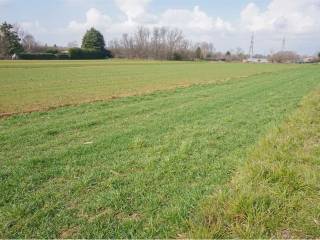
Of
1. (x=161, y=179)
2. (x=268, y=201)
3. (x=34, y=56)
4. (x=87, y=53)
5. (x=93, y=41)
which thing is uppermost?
(x=93, y=41)

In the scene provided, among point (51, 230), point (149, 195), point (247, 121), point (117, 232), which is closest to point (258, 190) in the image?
point (149, 195)

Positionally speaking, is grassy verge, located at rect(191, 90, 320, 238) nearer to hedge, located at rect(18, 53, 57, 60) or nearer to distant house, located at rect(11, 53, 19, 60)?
distant house, located at rect(11, 53, 19, 60)

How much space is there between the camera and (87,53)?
119m

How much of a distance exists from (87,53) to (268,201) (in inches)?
4693

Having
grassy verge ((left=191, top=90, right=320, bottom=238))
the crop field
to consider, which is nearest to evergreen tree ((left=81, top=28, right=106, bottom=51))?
the crop field

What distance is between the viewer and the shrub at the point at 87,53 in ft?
373

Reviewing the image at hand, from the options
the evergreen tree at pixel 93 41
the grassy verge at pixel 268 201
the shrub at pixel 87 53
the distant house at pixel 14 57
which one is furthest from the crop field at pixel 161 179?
the evergreen tree at pixel 93 41

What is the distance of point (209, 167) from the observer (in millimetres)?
6340

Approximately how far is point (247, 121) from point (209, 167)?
5.02 metres

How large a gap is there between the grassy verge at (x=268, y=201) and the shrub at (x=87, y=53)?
370 ft

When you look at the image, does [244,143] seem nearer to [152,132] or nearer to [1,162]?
[152,132]

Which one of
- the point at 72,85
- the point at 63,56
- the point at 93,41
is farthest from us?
the point at 93,41

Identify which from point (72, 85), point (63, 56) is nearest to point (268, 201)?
point (72, 85)

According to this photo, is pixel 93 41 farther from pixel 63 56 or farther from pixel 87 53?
pixel 63 56
